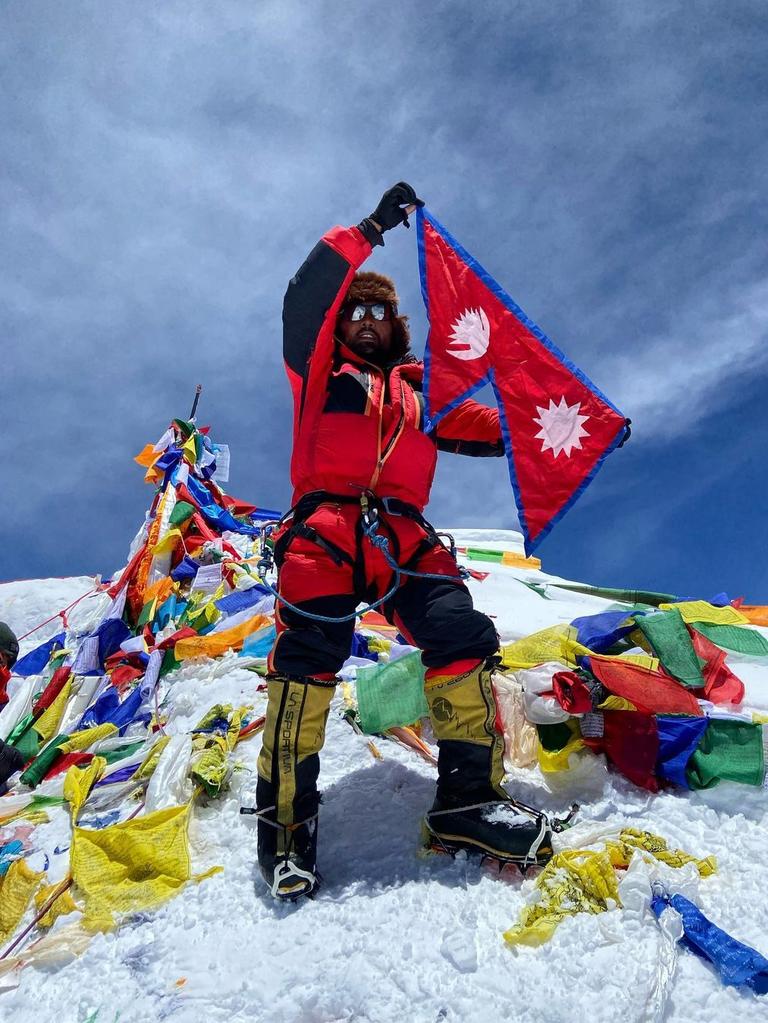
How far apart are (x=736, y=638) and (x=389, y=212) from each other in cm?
386

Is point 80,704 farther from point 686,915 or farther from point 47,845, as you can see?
point 686,915

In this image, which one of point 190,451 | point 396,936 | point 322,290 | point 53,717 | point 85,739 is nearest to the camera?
point 396,936

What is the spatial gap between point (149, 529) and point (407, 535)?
8572 mm

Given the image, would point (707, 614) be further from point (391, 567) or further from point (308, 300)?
point (308, 300)

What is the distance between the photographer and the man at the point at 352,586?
2826 millimetres

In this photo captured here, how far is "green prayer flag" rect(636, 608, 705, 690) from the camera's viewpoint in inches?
159

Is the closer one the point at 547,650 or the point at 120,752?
the point at 547,650

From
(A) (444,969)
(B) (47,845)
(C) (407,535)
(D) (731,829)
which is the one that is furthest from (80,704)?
(D) (731,829)

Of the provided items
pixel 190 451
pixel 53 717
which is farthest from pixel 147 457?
pixel 53 717

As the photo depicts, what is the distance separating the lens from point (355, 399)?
3.48 m

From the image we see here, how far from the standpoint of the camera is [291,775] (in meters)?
2.84

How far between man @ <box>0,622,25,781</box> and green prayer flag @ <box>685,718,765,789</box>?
460 centimetres

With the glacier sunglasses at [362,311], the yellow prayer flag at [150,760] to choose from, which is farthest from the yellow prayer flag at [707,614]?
the yellow prayer flag at [150,760]

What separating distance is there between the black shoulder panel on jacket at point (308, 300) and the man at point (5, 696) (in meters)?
3.66
